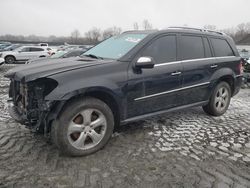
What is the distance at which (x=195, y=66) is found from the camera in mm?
4480

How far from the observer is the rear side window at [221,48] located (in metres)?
5.02

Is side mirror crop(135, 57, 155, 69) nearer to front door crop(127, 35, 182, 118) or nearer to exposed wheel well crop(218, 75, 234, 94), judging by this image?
front door crop(127, 35, 182, 118)

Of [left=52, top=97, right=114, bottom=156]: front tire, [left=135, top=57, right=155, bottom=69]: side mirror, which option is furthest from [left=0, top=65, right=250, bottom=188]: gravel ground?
[left=135, top=57, right=155, bottom=69]: side mirror

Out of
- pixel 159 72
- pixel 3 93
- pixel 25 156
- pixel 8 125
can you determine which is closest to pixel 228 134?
pixel 159 72

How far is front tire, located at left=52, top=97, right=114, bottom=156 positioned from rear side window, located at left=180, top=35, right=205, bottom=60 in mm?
1871

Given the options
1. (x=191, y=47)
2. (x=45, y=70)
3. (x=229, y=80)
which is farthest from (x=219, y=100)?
(x=45, y=70)

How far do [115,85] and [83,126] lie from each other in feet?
2.36

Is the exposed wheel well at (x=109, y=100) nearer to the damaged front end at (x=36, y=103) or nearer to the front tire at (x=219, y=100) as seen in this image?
the damaged front end at (x=36, y=103)

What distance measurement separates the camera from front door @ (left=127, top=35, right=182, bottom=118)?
12.1ft

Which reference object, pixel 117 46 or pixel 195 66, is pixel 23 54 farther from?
pixel 195 66

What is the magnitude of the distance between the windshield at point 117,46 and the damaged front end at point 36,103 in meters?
1.22

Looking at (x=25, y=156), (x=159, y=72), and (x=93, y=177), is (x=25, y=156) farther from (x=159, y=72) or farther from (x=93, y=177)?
(x=159, y=72)

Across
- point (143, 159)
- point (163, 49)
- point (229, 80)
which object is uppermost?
point (163, 49)

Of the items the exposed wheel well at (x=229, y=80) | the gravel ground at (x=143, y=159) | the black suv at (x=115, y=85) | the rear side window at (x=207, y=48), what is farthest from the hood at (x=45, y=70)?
the exposed wheel well at (x=229, y=80)
